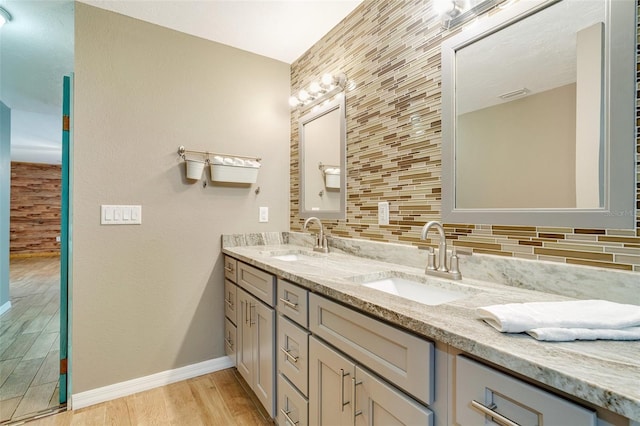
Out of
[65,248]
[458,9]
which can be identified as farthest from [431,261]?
[65,248]

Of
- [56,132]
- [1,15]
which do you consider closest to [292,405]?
[1,15]

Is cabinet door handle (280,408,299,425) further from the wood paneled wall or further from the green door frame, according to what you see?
the wood paneled wall

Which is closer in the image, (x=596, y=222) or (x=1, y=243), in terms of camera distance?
(x=596, y=222)

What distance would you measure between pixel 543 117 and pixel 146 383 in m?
2.54

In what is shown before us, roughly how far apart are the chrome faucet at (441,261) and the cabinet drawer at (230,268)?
1.25 m

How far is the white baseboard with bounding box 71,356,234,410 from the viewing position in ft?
5.95

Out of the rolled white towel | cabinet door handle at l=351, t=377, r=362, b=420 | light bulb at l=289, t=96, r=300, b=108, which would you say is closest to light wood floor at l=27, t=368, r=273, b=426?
cabinet door handle at l=351, t=377, r=362, b=420

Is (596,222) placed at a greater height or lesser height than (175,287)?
greater

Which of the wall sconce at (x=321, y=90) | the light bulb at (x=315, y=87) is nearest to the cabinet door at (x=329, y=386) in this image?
the wall sconce at (x=321, y=90)

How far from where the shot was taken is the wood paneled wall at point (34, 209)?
7.38m

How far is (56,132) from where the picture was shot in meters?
4.93

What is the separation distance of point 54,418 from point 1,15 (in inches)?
95.8

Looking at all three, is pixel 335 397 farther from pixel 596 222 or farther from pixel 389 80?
pixel 389 80

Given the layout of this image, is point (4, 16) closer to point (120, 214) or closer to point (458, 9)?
point (120, 214)
